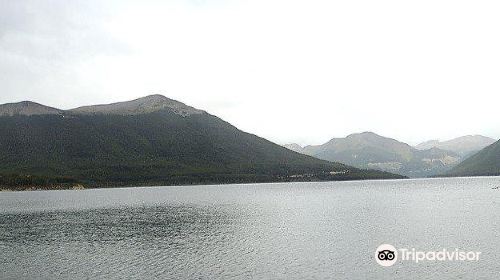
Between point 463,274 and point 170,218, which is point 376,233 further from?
point 170,218

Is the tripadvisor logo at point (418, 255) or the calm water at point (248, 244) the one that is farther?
the tripadvisor logo at point (418, 255)

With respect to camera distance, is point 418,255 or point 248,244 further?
point 248,244

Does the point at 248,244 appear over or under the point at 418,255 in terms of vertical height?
over

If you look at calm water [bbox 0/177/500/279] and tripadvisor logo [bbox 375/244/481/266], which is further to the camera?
tripadvisor logo [bbox 375/244/481/266]

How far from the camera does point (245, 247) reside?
80312 mm

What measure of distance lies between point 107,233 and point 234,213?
49.8 meters

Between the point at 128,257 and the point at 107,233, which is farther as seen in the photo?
the point at 107,233

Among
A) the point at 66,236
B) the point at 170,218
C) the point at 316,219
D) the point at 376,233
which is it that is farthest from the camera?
the point at 170,218

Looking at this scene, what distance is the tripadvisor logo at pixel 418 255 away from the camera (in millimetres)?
63281

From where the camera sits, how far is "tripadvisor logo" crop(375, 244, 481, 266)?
2491 inches

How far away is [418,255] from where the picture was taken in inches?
2640

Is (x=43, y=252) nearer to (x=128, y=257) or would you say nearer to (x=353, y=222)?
(x=128, y=257)

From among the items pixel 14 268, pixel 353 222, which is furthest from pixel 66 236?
pixel 353 222

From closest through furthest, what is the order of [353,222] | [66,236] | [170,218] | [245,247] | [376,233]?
1. [245,247]
2. [376,233]
3. [66,236]
4. [353,222]
5. [170,218]
